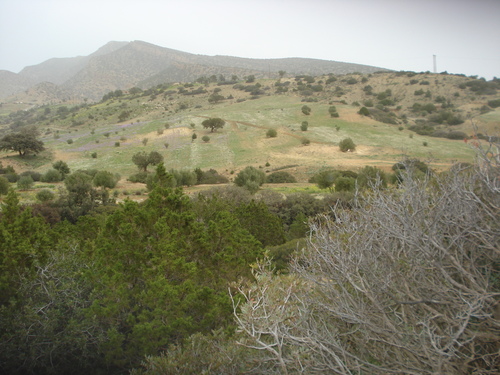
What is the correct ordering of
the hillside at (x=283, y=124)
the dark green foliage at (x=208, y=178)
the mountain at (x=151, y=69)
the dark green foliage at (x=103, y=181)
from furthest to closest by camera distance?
1. the mountain at (x=151, y=69)
2. the hillside at (x=283, y=124)
3. the dark green foliage at (x=208, y=178)
4. the dark green foliage at (x=103, y=181)

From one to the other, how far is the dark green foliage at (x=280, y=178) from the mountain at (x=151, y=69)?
3947 inches

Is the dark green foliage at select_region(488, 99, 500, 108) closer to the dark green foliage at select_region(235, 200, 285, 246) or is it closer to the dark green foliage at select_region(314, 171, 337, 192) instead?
the dark green foliage at select_region(314, 171, 337, 192)

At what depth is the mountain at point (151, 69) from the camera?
131375 mm

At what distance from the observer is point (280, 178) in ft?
106

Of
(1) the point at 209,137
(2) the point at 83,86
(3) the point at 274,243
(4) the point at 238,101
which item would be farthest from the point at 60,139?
(2) the point at 83,86

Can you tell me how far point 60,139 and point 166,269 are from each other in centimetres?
A: 5554

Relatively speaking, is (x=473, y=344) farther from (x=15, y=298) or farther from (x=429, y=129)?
(x=429, y=129)

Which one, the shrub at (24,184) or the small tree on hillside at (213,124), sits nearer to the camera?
the shrub at (24,184)

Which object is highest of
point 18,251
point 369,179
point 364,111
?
point 364,111

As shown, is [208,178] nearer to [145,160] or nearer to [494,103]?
[145,160]

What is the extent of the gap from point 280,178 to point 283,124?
22990 mm

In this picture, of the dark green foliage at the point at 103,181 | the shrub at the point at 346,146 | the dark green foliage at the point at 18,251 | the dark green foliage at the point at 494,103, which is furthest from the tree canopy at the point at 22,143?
the dark green foliage at the point at 494,103

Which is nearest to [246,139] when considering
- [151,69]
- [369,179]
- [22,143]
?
[22,143]

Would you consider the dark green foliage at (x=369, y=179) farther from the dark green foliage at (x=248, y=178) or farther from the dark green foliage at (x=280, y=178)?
the dark green foliage at (x=280, y=178)
